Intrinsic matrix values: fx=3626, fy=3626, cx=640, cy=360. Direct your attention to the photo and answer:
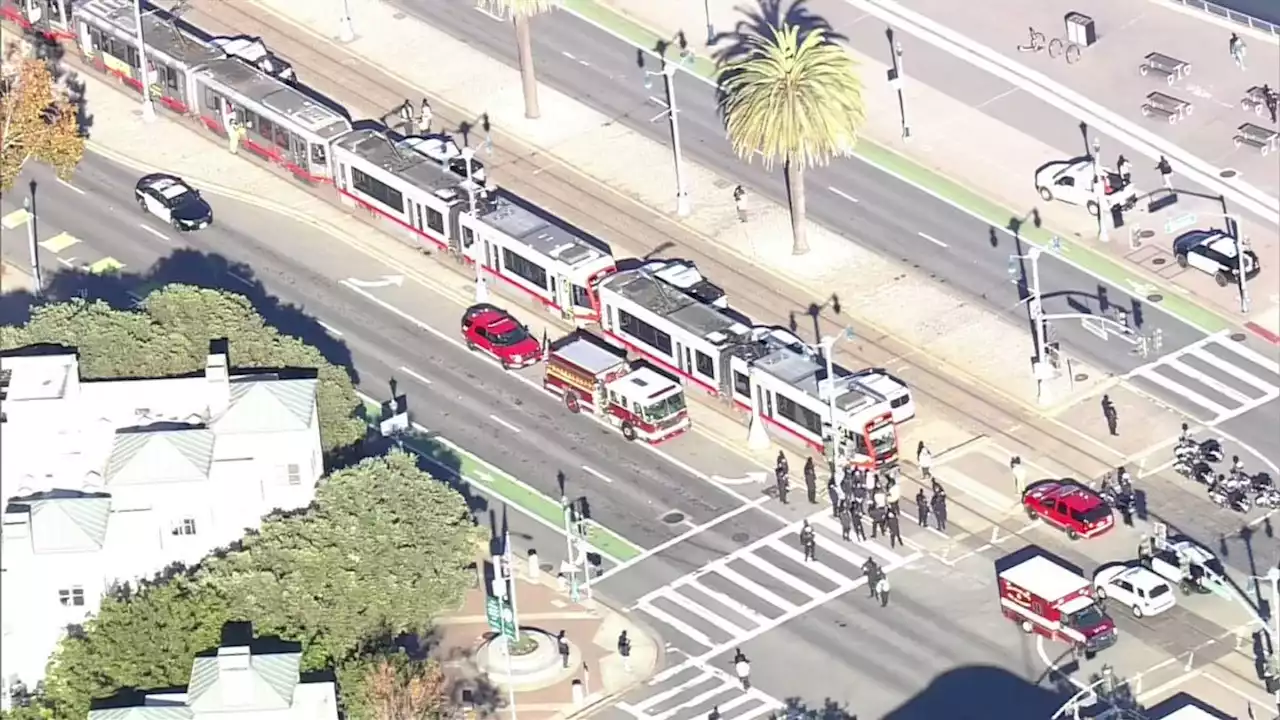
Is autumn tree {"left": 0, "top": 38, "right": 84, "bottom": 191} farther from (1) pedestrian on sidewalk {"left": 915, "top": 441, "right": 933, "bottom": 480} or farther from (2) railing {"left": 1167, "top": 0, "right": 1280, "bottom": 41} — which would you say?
(2) railing {"left": 1167, "top": 0, "right": 1280, "bottom": 41}

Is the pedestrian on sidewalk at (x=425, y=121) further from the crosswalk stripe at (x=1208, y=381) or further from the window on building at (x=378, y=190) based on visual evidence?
the crosswalk stripe at (x=1208, y=381)

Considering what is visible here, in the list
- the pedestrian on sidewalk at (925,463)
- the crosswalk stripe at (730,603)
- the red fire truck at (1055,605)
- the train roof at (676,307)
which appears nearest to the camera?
the red fire truck at (1055,605)

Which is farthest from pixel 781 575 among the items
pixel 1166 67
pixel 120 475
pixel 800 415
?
pixel 1166 67

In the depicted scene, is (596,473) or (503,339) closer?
(596,473)

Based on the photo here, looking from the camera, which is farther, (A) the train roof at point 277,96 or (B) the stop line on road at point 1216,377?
(A) the train roof at point 277,96

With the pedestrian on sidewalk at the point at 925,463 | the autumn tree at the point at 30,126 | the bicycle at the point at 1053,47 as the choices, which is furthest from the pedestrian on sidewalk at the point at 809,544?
the autumn tree at the point at 30,126

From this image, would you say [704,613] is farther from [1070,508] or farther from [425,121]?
[425,121]

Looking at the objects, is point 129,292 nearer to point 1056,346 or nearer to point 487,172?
point 487,172
